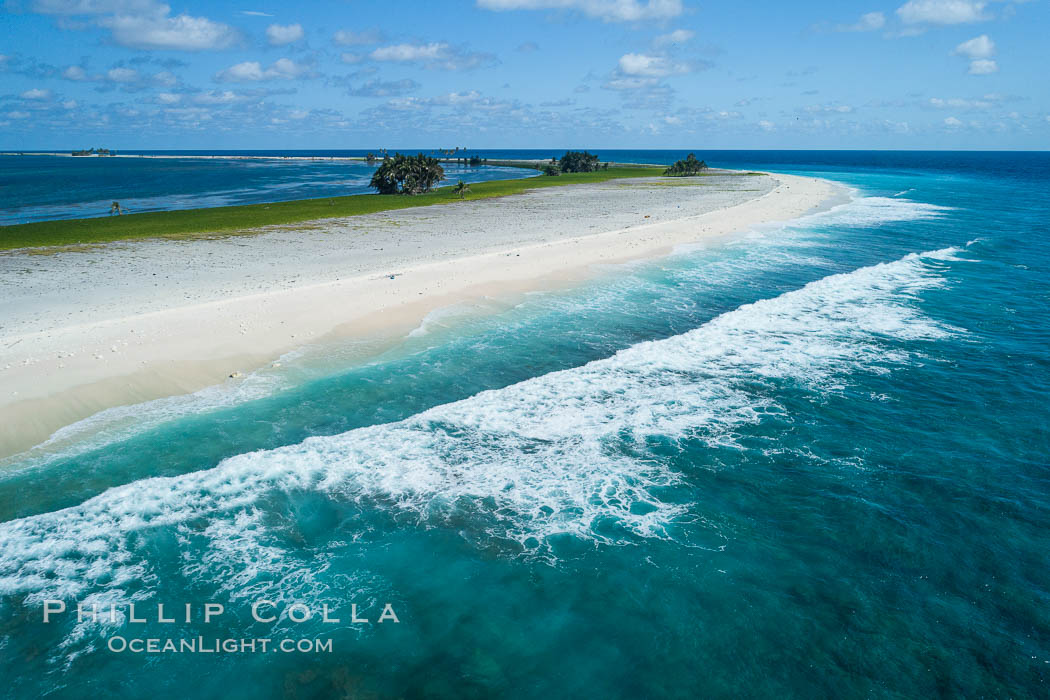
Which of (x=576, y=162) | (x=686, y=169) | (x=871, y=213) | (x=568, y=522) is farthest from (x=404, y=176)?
(x=568, y=522)

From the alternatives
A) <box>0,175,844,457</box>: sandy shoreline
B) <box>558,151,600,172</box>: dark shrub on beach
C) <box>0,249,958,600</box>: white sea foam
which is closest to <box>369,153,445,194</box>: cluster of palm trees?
<box>0,175,844,457</box>: sandy shoreline

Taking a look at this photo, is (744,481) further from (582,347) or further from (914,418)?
(582,347)

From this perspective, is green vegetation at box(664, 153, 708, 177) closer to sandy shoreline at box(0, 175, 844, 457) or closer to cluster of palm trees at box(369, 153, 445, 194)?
cluster of palm trees at box(369, 153, 445, 194)

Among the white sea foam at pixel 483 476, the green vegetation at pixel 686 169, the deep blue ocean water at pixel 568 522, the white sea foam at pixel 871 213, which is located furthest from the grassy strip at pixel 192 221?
the green vegetation at pixel 686 169

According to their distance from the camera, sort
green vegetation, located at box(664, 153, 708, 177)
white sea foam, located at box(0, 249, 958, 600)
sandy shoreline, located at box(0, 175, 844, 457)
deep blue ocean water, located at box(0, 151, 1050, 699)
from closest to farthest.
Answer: deep blue ocean water, located at box(0, 151, 1050, 699)
white sea foam, located at box(0, 249, 958, 600)
sandy shoreline, located at box(0, 175, 844, 457)
green vegetation, located at box(664, 153, 708, 177)

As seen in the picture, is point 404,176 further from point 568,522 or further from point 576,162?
point 568,522

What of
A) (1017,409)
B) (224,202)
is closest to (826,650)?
(1017,409)
